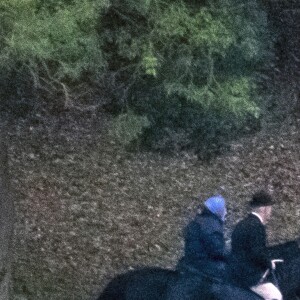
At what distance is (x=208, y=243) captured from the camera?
7.34 metres

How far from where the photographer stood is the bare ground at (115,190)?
39.8ft

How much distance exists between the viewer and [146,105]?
26.4ft

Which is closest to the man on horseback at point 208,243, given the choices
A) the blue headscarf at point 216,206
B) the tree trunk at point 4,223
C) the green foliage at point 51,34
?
the blue headscarf at point 216,206

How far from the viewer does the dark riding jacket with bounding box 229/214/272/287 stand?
283 inches

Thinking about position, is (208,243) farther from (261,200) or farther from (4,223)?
(4,223)

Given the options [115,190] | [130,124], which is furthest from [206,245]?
[115,190]

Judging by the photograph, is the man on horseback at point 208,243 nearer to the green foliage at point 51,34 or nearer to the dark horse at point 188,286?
the dark horse at point 188,286

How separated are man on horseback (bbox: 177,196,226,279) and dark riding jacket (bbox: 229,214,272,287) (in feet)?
0.39

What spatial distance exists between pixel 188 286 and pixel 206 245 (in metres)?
0.40

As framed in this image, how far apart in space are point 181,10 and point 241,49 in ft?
2.36

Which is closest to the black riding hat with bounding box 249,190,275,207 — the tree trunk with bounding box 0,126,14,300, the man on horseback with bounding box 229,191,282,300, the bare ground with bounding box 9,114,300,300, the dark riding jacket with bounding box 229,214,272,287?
the man on horseback with bounding box 229,191,282,300

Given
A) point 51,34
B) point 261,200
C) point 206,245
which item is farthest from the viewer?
point 206,245

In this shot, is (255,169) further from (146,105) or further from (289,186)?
(146,105)

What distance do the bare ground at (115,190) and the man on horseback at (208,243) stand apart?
470 cm
